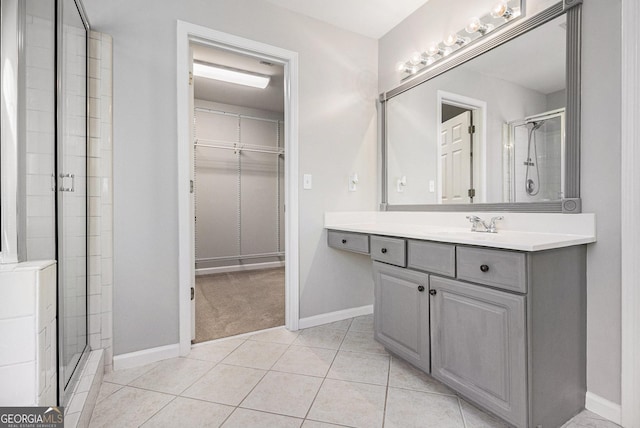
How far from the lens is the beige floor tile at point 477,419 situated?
1.27m

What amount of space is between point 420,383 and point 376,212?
55.4 inches

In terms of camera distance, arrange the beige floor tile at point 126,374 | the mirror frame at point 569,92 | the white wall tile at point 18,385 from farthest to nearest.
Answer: the beige floor tile at point 126,374
the mirror frame at point 569,92
the white wall tile at point 18,385

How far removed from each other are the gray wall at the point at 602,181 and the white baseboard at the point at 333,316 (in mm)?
1521

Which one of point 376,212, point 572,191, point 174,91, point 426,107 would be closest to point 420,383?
point 572,191

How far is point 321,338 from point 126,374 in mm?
1193

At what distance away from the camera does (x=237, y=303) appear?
292 centimetres

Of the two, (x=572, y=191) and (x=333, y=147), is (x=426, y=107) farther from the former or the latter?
(x=572, y=191)

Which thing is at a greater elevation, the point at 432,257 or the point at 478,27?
the point at 478,27

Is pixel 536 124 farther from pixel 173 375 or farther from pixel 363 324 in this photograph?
pixel 173 375

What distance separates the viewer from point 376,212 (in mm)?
2666

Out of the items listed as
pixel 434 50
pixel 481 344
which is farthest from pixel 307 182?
pixel 481 344

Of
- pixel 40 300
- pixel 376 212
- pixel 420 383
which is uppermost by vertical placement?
pixel 376 212

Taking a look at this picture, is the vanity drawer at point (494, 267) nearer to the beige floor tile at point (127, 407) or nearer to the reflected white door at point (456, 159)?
the reflected white door at point (456, 159)

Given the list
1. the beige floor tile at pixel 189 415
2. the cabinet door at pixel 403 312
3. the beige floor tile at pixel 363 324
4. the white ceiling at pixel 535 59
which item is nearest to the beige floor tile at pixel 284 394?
the beige floor tile at pixel 189 415
